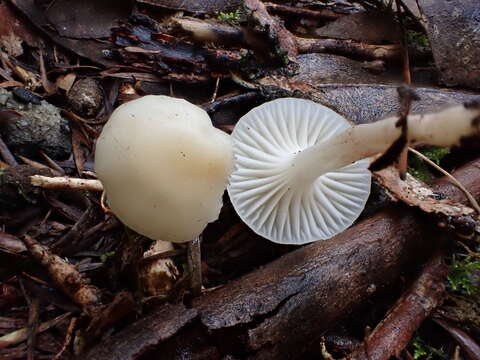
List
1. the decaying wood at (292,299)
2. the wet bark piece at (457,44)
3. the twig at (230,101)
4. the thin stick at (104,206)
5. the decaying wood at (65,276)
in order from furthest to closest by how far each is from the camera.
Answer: the wet bark piece at (457,44)
the twig at (230,101)
the thin stick at (104,206)
the decaying wood at (65,276)
the decaying wood at (292,299)

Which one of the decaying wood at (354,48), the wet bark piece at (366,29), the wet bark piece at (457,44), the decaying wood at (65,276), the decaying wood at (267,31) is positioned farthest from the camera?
the wet bark piece at (366,29)

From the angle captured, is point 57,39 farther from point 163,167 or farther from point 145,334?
point 145,334

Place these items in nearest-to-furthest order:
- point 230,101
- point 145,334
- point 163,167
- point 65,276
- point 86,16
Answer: point 163,167
point 145,334
point 65,276
point 230,101
point 86,16

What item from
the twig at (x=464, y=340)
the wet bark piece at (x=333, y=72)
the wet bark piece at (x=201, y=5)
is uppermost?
the wet bark piece at (x=201, y=5)

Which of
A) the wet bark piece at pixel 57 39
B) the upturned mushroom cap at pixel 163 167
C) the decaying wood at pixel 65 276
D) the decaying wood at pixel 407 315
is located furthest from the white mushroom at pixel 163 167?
the wet bark piece at pixel 57 39

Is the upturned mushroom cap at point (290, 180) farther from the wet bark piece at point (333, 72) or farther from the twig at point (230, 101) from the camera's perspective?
the wet bark piece at point (333, 72)

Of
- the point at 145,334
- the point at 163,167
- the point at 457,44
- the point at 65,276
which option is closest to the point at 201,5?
the point at 457,44
